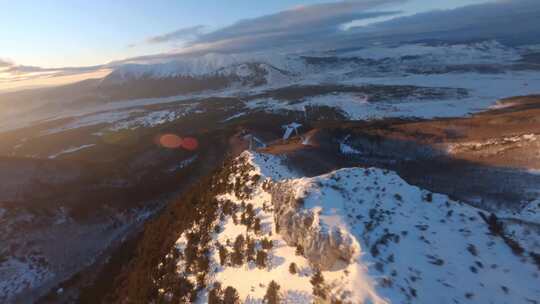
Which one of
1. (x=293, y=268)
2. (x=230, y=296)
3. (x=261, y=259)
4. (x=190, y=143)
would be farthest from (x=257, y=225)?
(x=190, y=143)

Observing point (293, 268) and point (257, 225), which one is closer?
point (293, 268)

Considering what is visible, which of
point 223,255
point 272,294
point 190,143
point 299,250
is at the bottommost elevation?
point 190,143

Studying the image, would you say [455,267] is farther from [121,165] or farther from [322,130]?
[121,165]

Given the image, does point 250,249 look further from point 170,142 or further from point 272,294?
point 170,142

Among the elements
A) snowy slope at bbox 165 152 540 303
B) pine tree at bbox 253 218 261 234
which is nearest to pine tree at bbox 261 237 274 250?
snowy slope at bbox 165 152 540 303

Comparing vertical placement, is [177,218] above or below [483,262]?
below

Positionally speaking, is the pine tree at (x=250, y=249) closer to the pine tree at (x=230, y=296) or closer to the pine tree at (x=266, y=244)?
the pine tree at (x=266, y=244)

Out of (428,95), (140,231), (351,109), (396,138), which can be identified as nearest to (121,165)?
(140,231)
